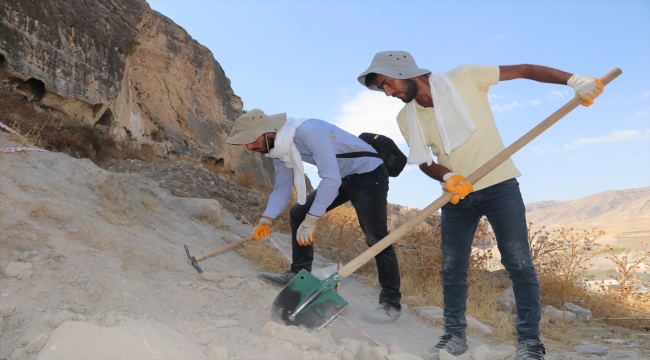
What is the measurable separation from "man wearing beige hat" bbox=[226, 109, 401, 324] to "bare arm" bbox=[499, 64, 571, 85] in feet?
3.54

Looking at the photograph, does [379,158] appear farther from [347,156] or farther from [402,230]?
[402,230]

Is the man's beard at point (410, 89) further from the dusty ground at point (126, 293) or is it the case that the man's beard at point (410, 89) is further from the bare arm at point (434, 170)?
the dusty ground at point (126, 293)

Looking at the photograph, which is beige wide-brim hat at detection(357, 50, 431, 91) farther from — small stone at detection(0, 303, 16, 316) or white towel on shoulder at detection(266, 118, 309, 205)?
small stone at detection(0, 303, 16, 316)

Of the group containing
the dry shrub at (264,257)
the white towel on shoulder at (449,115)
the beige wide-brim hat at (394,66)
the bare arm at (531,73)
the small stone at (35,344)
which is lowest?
the small stone at (35,344)

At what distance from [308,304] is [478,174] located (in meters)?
1.18

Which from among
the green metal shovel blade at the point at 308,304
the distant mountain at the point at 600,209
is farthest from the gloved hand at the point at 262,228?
the distant mountain at the point at 600,209

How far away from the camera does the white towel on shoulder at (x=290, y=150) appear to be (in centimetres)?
320

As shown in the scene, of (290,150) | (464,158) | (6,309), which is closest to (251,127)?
(290,150)

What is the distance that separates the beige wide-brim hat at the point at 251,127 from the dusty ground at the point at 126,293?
3.17 ft

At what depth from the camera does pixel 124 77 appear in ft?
35.1

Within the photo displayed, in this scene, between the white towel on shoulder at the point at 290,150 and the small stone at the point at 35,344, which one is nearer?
the small stone at the point at 35,344

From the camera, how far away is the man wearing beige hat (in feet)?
10.1

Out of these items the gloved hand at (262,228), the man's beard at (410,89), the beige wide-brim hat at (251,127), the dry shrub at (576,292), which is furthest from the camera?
the dry shrub at (576,292)

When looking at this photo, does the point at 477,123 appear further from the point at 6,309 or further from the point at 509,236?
the point at 6,309
